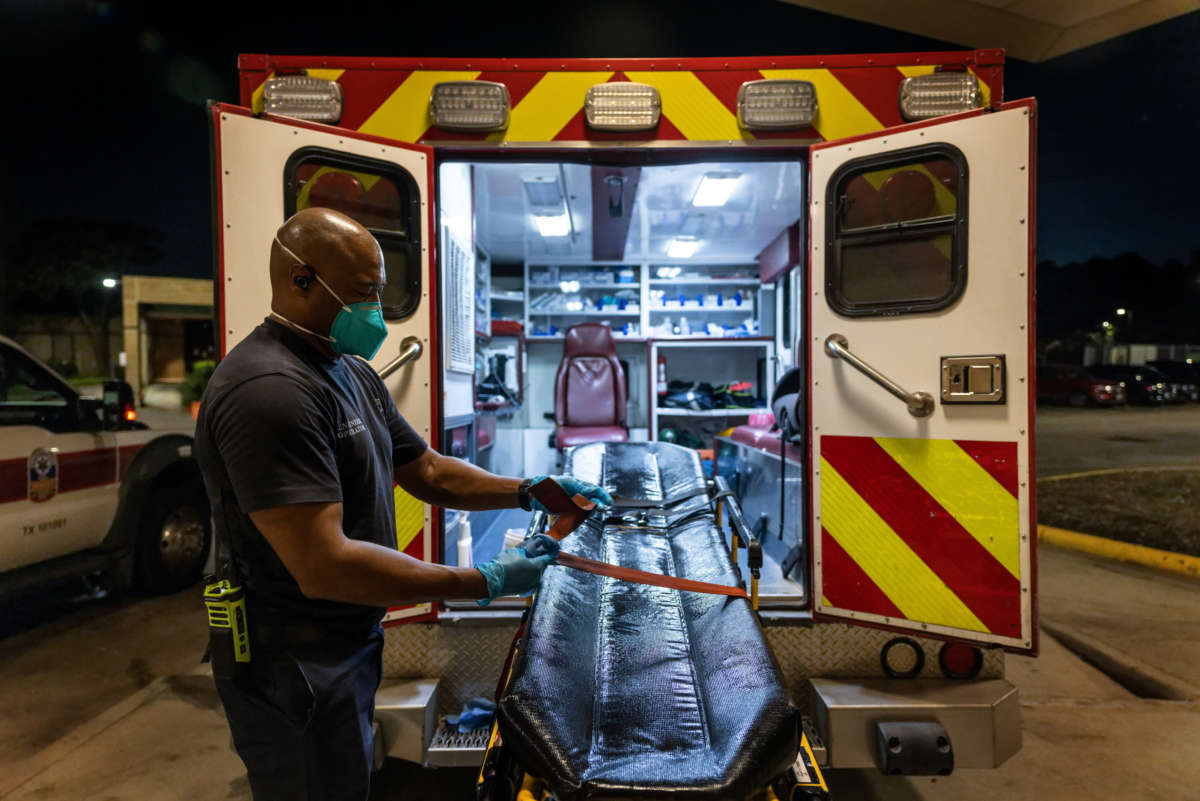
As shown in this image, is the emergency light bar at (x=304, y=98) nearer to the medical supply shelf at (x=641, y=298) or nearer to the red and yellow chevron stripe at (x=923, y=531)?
the red and yellow chevron stripe at (x=923, y=531)

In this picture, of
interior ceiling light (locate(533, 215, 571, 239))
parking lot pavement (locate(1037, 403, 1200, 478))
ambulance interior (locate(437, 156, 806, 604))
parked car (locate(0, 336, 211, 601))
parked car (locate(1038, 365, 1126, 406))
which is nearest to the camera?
parked car (locate(0, 336, 211, 601))

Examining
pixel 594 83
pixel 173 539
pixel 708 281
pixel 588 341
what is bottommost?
pixel 173 539

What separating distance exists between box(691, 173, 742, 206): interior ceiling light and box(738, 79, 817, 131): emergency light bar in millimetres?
2714

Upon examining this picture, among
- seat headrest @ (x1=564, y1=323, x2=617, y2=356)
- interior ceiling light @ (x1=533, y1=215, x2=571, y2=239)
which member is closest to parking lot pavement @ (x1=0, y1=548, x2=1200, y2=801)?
seat headrest @ (x1=564, y1=323, x2=617, y2=356)

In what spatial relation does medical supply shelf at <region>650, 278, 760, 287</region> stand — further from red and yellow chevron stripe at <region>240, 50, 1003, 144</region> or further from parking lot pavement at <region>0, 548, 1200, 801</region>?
red and yellow chevron stripe at <region>240, 50, 1003, 144</region>

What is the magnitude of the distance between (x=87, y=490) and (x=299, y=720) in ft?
13.0

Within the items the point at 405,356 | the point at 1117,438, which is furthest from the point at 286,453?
the point at 1117,438

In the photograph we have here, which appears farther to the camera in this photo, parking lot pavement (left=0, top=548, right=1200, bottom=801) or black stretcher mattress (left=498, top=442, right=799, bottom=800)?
parking lot pavement (left=0, top=548, right=1200, bottom=801)

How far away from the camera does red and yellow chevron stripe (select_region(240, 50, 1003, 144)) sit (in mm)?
2559

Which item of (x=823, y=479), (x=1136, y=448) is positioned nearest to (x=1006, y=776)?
(x=823, y=479)

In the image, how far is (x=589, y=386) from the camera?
701cm

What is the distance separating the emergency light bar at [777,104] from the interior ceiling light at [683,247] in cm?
504

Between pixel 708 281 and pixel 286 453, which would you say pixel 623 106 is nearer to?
pixel 286 453

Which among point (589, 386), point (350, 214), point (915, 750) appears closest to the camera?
point (915, 750)
